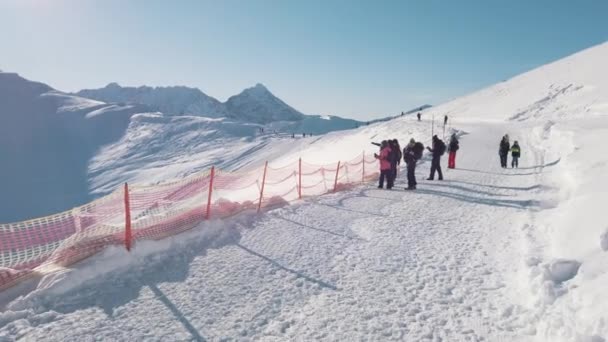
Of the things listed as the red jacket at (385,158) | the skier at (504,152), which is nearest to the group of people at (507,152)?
the skier at (504,152)

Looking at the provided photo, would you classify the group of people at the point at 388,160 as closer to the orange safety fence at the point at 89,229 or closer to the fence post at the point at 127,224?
the orange safety fence at the point at 89,229

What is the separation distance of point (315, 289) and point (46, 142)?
5108 inches

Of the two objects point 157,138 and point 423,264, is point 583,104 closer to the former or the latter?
point 423,264

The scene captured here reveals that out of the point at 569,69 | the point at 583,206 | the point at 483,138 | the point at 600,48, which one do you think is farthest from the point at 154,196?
the point at 600,48

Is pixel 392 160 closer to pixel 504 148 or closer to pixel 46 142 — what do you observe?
pixel 504 148

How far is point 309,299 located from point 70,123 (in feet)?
467

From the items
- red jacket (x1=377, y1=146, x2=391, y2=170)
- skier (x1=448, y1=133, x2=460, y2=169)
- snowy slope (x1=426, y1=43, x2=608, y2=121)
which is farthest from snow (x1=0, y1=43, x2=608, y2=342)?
snowy slope (x1=426, y1=43, x2=608, y2=121)

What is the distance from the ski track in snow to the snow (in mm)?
24

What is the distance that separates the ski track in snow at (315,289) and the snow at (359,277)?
24 millimetres

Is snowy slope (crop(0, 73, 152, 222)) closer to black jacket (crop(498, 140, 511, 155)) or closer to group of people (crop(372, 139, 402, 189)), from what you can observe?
group of people (crop(372, 139, 402, 189))

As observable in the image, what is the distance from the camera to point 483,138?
36469mm

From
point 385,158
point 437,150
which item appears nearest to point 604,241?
point 385,158

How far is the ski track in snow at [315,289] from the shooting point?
4785 mm

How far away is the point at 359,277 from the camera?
635cm
